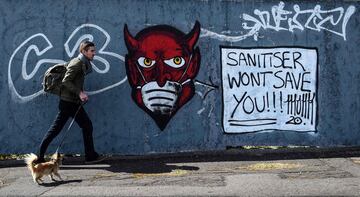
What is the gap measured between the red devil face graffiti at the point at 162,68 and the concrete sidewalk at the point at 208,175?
79 cm

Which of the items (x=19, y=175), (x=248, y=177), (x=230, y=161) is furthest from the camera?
(x=230, y=161)

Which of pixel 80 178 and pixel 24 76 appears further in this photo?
pixel 24 76

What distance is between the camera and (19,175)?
743 centimetres

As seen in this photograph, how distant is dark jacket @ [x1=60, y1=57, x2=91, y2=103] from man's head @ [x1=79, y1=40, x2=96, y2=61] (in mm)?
124

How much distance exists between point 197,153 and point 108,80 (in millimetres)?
1742

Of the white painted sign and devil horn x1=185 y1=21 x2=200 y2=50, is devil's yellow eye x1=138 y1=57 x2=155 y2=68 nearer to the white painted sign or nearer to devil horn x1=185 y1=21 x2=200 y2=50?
devil horn x1=185 y1=21 x2=200 y2=50

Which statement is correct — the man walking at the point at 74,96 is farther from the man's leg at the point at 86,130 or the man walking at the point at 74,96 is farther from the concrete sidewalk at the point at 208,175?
the concrete sidewalk at the point at 208,175

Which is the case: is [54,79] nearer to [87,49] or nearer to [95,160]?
[87,49]

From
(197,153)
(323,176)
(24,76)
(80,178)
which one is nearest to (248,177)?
(323,176)

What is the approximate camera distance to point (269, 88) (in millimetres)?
8391

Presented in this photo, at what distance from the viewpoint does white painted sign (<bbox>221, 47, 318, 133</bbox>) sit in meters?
8.34

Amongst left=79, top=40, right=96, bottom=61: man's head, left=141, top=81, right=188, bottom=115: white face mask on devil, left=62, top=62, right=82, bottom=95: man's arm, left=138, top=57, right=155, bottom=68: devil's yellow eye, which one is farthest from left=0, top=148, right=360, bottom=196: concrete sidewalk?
left=79, top=40, right=96, bottom=61: man's head

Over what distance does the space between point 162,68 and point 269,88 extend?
167 centimetres

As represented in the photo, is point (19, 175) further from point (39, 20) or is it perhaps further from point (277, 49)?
point (277, 49)
